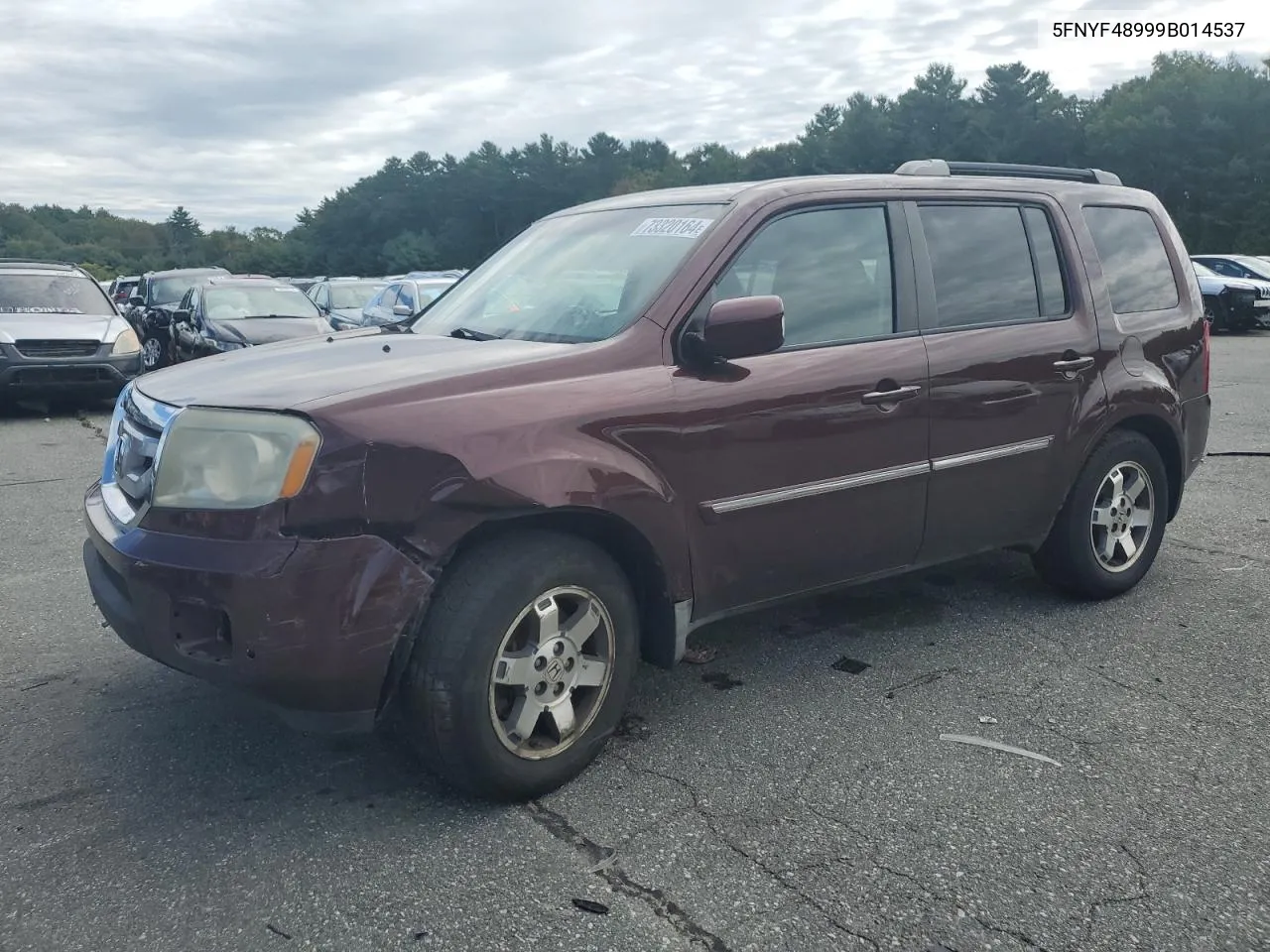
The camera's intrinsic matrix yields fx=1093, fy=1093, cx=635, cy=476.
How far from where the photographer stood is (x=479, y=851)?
2863 millimetres

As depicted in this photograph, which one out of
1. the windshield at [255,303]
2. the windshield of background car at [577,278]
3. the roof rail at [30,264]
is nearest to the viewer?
the windshield of background car at [577,278]

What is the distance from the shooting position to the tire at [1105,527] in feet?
15.2

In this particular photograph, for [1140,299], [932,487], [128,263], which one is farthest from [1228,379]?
[128,263]

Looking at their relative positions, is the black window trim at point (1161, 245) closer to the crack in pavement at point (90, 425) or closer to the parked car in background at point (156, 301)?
the crack in pavement at point (90, 425)

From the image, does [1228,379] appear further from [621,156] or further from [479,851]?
[621,156]

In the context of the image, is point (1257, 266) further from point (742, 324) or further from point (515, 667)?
point (515, 667)

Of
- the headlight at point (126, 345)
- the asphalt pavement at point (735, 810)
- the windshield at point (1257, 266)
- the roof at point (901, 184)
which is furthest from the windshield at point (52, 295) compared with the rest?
the windshield at point (1257, 266)

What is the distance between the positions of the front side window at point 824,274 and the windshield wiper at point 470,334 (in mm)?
799

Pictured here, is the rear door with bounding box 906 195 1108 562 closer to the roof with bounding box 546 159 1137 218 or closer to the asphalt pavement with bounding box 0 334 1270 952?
the roof with bounding box 546 159 1137 218

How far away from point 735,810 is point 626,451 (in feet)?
3.49

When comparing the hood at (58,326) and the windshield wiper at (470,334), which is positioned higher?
the windshield wiper at (470,334)

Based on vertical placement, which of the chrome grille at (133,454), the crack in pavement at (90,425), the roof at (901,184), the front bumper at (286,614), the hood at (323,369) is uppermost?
the roof at (901,184)

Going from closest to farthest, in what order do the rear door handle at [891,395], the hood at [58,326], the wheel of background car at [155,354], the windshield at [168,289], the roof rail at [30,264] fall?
the rear door handle at [891,395], the hood at [58,326], the roof rail at [30,264], the wheel of background car at [155,354], the windshield at [168,289]

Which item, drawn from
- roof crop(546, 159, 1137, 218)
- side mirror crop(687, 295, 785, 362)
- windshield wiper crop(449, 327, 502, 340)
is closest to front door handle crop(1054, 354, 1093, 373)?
roof crop(546, 159, 1137, 218)
